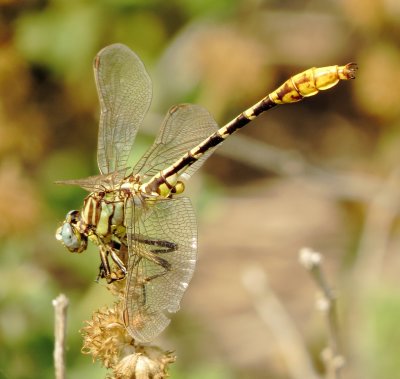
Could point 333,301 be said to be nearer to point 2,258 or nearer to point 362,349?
point 362,349

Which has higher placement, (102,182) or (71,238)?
(102,182)

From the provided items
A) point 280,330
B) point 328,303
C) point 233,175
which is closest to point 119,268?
point 328,303

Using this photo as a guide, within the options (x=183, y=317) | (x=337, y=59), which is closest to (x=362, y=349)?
(x=183, y=317)

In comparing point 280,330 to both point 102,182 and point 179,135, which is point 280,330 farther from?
point 102,182

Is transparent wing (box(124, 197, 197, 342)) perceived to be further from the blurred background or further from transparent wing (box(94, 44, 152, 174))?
the blurred background

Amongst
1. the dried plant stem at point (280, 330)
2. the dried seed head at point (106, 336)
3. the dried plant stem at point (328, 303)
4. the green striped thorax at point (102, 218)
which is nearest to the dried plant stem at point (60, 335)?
the dried seed head at point (106, 336)

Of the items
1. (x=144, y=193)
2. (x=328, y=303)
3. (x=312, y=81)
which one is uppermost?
(x=312, y=81)

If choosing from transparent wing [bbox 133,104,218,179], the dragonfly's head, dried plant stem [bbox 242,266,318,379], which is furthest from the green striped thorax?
→ dried plant stem [bbox 242,266,318,379]
